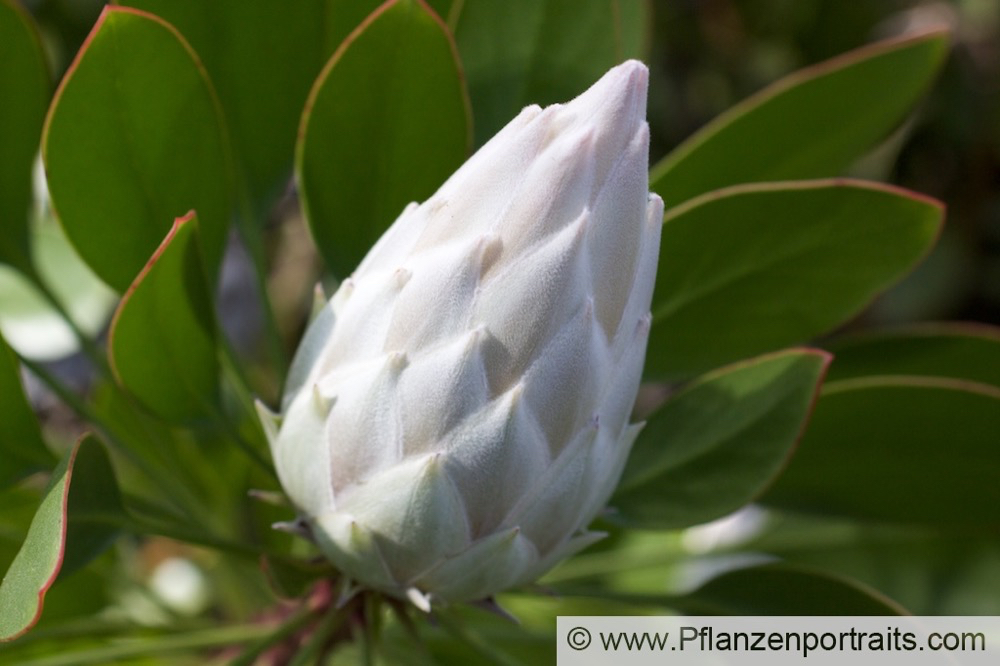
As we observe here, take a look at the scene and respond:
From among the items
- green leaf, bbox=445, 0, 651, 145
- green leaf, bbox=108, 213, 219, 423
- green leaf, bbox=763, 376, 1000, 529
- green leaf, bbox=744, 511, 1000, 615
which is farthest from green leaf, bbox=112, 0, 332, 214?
green leaf, bbox=744, 511, 1000, 615

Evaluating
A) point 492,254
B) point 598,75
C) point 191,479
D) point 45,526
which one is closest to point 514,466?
point 492,254

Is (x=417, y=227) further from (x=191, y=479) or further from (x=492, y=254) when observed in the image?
(x=191, y=479)

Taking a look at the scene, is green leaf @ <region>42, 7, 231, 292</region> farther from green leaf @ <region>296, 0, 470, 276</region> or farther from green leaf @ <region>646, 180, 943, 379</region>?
green leaf @ <region>646, 180, 943, 379</region>

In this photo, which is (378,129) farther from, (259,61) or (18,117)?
(18,117)

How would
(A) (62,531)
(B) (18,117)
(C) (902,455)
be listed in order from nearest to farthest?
1. (A) (62,531)
2. (B) (18,117)
3. (C) (902,455)

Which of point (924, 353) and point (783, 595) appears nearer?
point (783, 595)

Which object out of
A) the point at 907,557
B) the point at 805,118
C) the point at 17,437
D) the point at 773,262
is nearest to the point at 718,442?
the point at 773,262

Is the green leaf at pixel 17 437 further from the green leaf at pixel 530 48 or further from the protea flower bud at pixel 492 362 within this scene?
the green leaf at pixel 530 48
